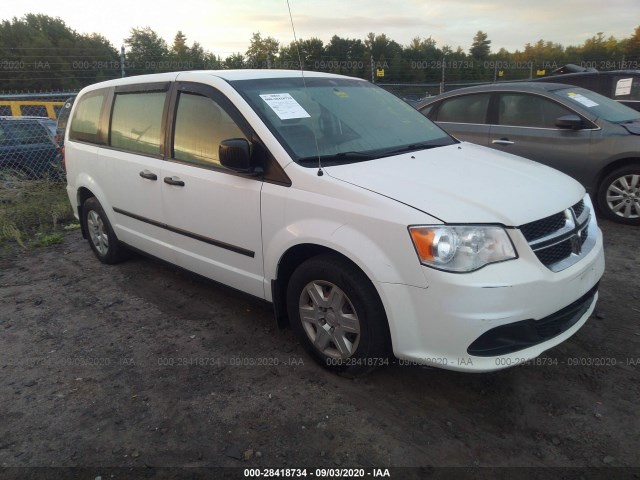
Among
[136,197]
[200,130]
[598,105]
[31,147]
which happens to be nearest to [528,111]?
[598,105]

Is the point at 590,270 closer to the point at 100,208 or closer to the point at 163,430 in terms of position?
the point at 163,430

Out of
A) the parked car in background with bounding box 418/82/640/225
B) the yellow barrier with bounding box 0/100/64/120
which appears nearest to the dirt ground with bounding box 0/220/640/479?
the parked car in background with bounding box 418/82/640/225

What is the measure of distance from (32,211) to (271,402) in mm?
5501

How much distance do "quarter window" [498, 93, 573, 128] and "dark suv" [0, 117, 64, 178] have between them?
Result: 6.77m

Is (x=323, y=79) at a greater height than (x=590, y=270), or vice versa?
(x=323, y=79)

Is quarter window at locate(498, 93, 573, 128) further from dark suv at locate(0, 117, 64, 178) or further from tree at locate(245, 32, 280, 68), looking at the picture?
dark suv at locate(0, 117, 64, 178)

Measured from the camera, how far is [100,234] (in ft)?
15.8

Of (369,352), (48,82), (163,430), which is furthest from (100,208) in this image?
(48,82)

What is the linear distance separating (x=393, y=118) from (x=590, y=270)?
1.68 metres

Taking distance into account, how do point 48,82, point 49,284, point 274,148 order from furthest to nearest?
point 48,82 → point 49,284 → point 274,148

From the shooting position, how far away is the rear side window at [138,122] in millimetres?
3744

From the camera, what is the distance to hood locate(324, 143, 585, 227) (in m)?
2.38

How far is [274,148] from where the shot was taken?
2885 mm

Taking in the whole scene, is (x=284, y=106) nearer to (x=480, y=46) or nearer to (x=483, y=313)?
(x=483, y=313)
